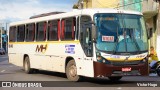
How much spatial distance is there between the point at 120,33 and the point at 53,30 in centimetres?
477

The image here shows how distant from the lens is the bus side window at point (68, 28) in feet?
62.0

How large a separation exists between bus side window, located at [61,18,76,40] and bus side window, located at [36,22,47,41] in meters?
2.31

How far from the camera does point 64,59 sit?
19562 millimetres

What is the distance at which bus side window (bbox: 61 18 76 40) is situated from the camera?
62.0ft

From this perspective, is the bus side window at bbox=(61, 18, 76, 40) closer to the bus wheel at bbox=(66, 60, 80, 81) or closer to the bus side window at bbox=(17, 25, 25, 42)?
the bus wheel at bbox=(66, 60, 80, 81)

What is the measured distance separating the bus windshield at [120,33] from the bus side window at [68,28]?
200cm

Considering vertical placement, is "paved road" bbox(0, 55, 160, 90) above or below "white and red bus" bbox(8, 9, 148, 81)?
below

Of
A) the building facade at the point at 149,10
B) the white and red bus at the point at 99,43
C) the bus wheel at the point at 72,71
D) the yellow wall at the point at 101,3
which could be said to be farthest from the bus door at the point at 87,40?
the yellow wall at the point at 101,3

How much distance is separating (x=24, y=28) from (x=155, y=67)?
7.67m

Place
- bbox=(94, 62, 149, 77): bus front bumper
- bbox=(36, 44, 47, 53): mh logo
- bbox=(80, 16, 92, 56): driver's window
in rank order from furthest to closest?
bbox=(36, 44, 47, 53): mh logo → bbox=(80, 16, 92, 56): driver's window → bbox=(94, 62, 149, 77): bus front bumper

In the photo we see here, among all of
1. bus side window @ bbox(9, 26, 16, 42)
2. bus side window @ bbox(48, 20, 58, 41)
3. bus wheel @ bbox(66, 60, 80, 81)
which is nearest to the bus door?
bus wheel @ bbox(66, 60, 80, 81)

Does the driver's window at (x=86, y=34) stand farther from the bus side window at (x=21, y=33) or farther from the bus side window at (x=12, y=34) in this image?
the bus side window at (x=12, y=34)

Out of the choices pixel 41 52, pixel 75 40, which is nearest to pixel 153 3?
pixel 41 52

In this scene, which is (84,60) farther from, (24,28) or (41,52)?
(24,28)
